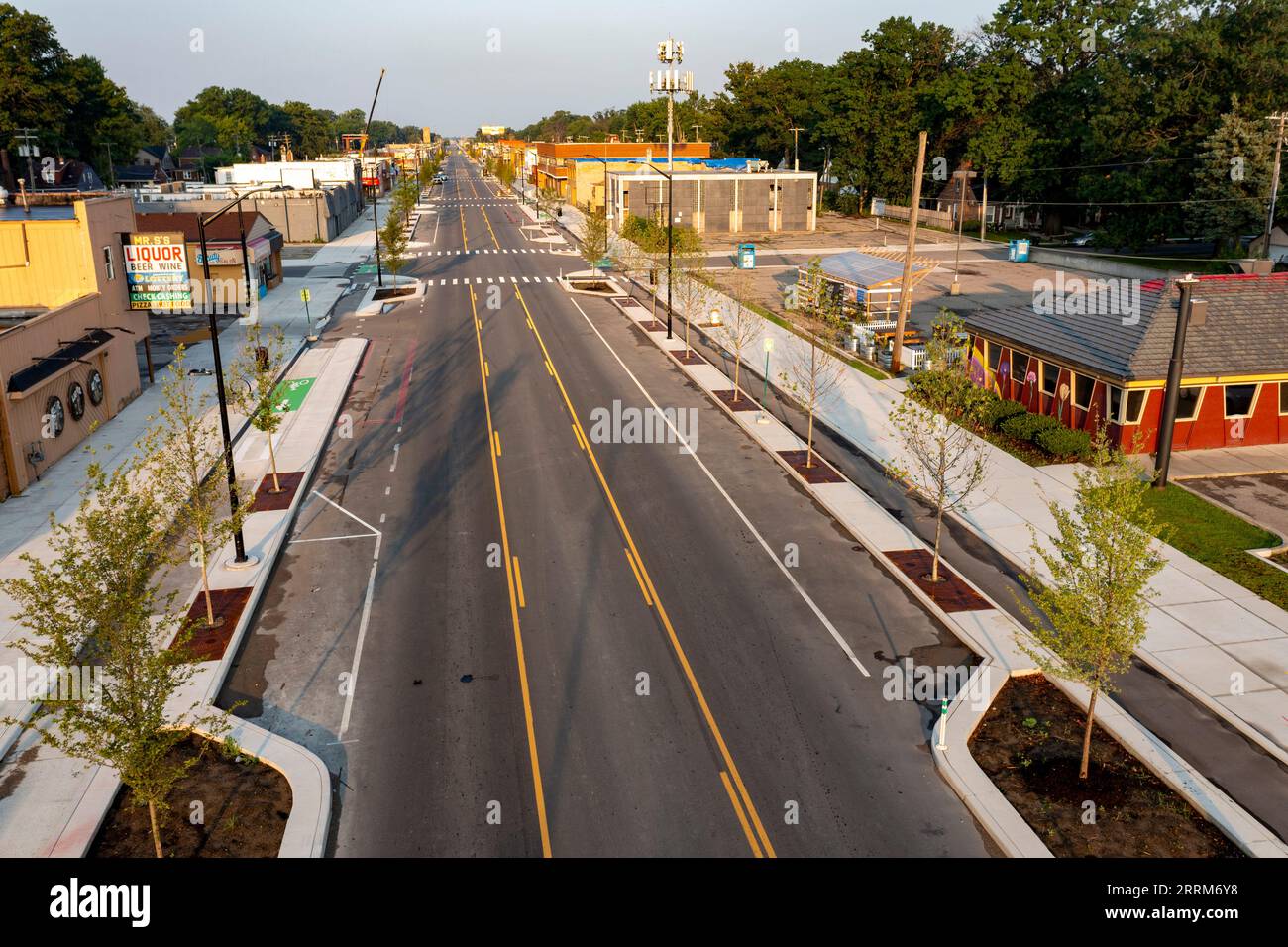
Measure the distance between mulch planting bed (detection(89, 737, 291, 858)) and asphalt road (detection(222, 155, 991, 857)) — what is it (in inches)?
39.2

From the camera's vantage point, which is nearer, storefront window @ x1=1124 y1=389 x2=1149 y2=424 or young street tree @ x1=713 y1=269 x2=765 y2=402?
storefront window @ x1=1124 y1=389 x2=1149 y2=424

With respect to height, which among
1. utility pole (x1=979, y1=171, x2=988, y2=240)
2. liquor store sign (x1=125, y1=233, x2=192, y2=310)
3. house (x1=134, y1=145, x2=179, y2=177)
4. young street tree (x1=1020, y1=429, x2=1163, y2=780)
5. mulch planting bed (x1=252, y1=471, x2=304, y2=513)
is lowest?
mulch planting bed (x1=252, y1=471, x2=304, y2=513)

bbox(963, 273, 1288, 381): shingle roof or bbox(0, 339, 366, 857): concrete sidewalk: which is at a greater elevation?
bbox(963, 273, 1288, 381): shingle roof

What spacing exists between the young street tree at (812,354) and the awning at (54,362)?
24072mm

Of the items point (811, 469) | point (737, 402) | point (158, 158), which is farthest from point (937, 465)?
point (158, 158)

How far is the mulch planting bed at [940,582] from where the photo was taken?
21.5m

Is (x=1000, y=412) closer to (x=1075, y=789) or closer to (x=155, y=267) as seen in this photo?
(x=1075, y=789)

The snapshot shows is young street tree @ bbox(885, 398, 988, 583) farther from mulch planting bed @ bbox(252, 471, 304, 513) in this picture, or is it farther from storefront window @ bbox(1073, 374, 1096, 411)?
mulch planting bed @ bbox(252, 471, 304, 513)

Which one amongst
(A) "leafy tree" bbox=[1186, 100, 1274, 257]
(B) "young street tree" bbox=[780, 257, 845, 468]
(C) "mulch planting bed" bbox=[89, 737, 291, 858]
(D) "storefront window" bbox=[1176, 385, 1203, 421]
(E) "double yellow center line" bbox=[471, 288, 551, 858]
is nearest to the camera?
(C) "mulch planting bed" bbox=[89, 737, 291, 858]

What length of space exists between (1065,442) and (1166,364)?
421cm

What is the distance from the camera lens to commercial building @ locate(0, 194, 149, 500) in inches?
1107

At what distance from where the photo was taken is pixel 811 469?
98.8 ft

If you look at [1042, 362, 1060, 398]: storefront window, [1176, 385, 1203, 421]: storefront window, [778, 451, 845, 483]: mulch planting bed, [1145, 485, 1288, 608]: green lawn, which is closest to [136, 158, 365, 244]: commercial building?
[778, 451, 845, 483]: mulch planting bed

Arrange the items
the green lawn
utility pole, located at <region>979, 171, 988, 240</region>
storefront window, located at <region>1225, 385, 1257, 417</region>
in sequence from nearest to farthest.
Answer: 1. the green lawn
2. storefront window, located at <region>1225, 385, 1257, 417</region>
3. utility pole, located at <region>979, 171, 988, 240</region>
